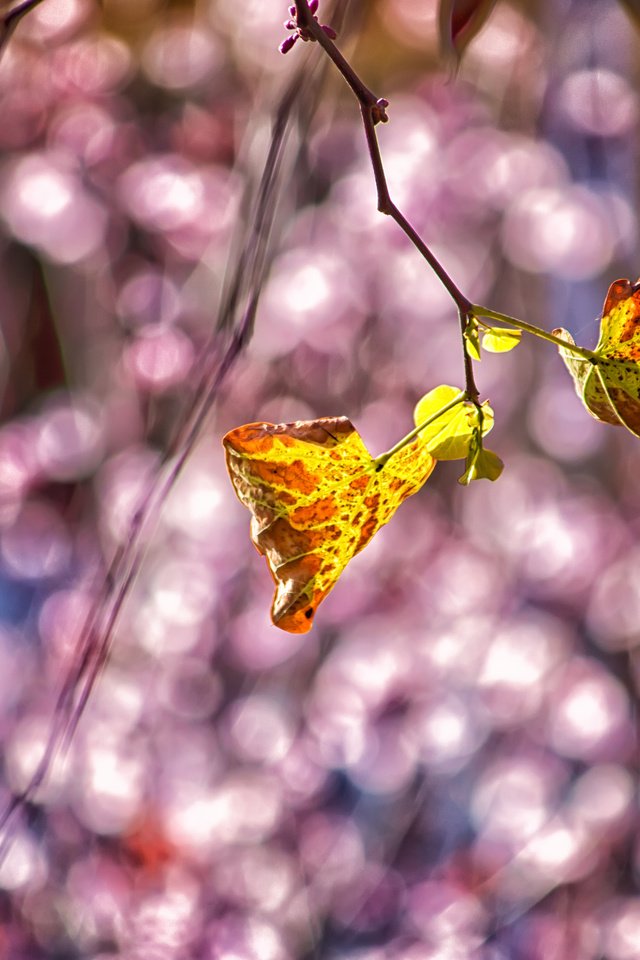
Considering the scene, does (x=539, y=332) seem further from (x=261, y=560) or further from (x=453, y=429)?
(x=261, y=560)

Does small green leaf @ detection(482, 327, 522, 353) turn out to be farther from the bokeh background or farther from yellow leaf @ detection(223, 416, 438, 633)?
the bokeh background

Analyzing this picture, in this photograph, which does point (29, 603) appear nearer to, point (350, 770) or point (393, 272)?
point (350, 770)

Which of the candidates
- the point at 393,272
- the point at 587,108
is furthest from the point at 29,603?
the point at 587,108

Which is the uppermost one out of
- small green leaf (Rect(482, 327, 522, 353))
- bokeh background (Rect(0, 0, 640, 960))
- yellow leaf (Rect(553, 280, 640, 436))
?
bokeh background (Rect(0, 0, 640, 960))

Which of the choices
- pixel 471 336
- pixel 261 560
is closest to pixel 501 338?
pixel 471 336

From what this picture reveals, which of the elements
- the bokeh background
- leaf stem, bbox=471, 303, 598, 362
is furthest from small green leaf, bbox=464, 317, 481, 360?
the bokeh background

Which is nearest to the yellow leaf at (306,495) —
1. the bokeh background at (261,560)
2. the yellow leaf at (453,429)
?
the yellow leaf at (453,429)
